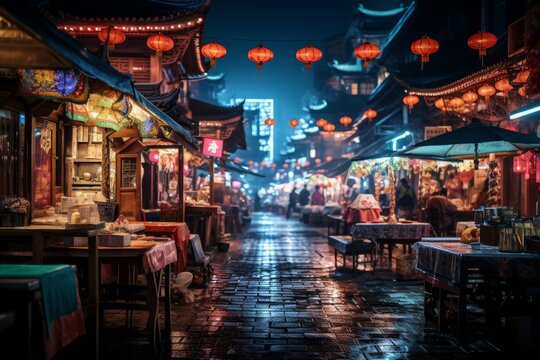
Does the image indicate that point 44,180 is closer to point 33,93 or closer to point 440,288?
point 33,93

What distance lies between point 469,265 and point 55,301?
4.78 m

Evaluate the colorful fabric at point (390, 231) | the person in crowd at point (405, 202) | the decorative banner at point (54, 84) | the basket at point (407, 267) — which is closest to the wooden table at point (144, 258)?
the decorative banner at point (54, 84)

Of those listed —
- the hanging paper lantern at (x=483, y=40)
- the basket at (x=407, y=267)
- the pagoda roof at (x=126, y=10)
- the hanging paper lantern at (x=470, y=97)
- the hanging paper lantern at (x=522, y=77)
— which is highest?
the pagoda roof at (x=126, y=10)

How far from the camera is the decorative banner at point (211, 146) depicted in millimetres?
16844

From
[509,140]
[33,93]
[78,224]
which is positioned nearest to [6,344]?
[78,224]

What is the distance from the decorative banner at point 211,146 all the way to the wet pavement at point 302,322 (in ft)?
18.6

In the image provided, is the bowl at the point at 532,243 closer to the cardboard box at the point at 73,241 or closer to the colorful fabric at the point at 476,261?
the colorful fabric at the point at 476,261

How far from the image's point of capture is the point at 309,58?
45.6ft

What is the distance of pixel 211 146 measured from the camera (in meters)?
16.9

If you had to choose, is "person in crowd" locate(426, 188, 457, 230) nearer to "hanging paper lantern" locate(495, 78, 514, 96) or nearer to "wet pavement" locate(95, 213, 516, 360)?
"wet pavement" locate(95, 213, 516, 360)

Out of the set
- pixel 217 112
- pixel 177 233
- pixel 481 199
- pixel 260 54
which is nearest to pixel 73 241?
pixel 177 233

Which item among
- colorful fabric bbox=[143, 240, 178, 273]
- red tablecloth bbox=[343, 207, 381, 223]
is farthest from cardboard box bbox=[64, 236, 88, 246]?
red tablecloth bbox=[343, 207, 381, 223]

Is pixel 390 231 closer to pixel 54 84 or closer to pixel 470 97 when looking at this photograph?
pixel 470 97

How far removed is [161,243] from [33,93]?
2.34m
